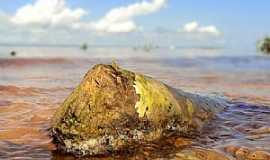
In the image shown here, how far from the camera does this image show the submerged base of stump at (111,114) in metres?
5.98

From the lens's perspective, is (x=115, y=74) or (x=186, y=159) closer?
(x=186, y=159)

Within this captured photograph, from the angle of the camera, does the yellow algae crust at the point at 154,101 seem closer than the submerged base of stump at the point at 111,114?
No

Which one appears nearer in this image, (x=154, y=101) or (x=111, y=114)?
(x=111, y=114)

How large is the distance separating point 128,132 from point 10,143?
1.72 m

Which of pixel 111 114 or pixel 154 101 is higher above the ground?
pixel 154 101

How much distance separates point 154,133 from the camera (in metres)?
6.43

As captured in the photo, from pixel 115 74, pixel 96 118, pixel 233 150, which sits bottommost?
pixel 233 150

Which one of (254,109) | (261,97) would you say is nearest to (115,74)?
(254,109)

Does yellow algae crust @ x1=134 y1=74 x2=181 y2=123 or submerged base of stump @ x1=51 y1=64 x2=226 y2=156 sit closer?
submerged base of stump @ x1=51 y1=64 x2=226 y2=156

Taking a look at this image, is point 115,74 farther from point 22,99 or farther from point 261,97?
point 261,97

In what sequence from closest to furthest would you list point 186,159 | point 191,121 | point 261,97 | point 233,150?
point 186,159 < point 233,150 < point 191,121 < point 261,97

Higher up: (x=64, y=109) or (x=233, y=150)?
(x=64, y=109)

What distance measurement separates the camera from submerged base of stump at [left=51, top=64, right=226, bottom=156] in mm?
5984

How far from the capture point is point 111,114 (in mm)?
6078
